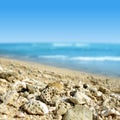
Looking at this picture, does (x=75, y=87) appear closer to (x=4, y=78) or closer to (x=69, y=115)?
(x=4, y=78)

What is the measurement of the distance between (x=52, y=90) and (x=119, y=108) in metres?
1.06

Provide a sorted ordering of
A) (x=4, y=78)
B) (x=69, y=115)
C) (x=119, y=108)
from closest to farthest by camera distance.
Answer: (x=69, y=115), (x=119, y=108), (x=4, y=78)

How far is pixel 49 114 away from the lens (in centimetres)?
447

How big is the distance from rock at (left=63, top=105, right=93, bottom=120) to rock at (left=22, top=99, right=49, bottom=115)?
295mm

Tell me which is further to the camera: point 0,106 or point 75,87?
point 75,87

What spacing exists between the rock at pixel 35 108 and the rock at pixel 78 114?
29cm

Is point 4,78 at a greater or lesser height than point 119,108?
greater

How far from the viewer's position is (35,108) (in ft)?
14.5

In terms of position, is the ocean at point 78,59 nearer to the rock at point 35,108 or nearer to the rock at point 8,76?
the rock at point 8,76

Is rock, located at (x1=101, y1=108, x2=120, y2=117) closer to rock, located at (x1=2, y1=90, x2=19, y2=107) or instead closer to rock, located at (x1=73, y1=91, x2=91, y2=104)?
rock, located at (x1=73, y1=91, x2=91, y2=104)

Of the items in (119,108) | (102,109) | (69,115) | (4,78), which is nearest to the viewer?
(69,115)

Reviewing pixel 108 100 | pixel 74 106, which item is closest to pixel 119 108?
pixel 108 100

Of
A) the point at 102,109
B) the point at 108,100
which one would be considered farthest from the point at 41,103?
the point at 108,100

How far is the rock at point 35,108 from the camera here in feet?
14.4
